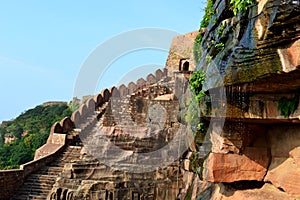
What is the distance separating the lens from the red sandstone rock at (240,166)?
315 inches

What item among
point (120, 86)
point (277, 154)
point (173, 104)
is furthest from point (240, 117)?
point (120, 86)

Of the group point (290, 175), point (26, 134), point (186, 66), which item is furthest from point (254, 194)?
point (26, 134)

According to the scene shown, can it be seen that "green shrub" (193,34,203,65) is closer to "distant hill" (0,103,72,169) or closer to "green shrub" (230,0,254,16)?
"green shrub" (230,0,254,16)

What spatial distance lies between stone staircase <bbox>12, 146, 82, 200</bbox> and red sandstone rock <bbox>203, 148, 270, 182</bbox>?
307 inches

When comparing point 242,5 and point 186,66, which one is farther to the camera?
point 186,66

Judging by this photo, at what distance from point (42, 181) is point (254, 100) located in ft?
33.6

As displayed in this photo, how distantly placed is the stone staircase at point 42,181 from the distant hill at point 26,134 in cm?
497

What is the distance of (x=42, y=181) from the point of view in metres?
14.6

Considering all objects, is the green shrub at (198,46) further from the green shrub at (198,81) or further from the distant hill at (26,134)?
the distant hill at (26,134)

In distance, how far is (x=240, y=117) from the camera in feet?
24.1

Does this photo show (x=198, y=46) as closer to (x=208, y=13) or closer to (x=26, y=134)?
(x=208, y=13)

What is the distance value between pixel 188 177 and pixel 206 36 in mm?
5038

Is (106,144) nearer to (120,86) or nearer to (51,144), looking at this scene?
(51,144)

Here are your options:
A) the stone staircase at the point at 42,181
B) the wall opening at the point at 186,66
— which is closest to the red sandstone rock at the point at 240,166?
the stone staircase at the point at 42,181
